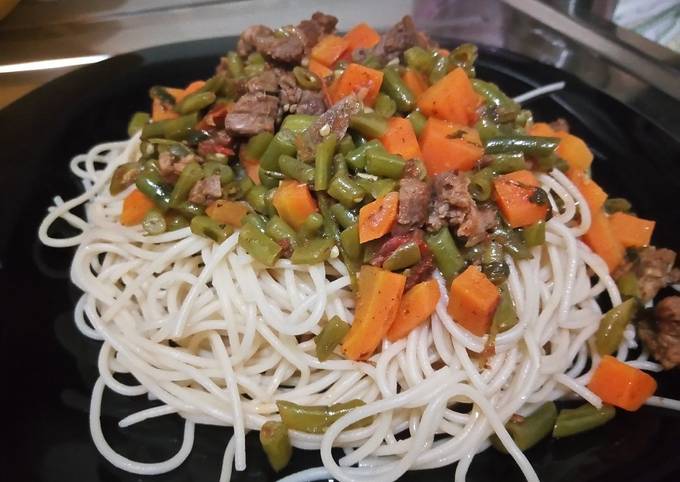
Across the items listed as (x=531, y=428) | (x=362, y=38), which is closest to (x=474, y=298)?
(x=531, y=428)

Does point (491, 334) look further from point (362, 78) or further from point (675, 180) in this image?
point (675, 180)

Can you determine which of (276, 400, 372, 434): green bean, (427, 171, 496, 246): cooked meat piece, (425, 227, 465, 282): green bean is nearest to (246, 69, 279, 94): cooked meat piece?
(427, 171, 496, 246): cooked meat piece

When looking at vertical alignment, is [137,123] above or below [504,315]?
above

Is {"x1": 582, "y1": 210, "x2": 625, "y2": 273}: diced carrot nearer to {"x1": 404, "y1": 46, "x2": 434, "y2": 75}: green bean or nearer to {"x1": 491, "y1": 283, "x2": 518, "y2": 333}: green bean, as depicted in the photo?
{"x1": 491, "y1": 283, "x2": 518, "y2": 333}: green bean

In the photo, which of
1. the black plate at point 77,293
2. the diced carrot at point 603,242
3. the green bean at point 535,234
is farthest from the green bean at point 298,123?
the diced carrot at point 603,242

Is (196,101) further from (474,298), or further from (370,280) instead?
(474,298)
